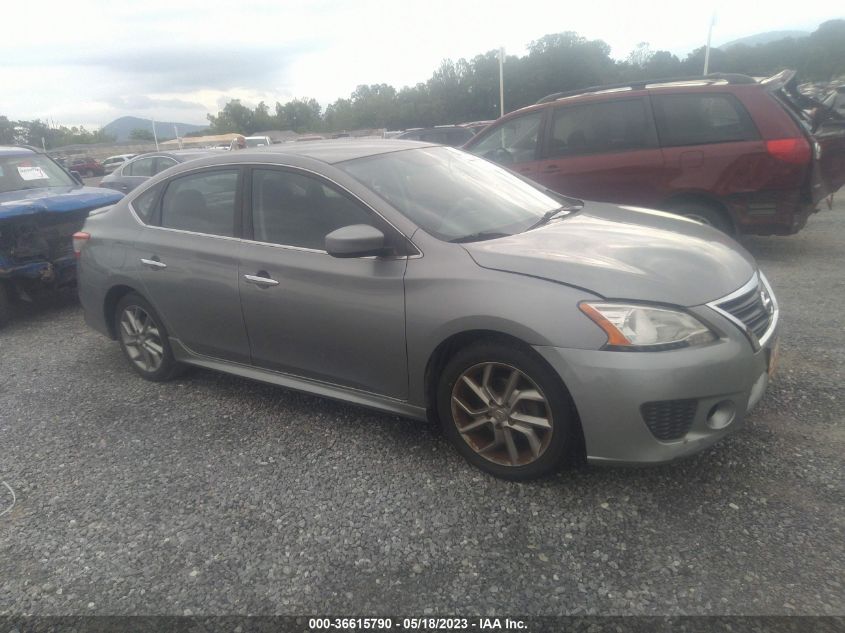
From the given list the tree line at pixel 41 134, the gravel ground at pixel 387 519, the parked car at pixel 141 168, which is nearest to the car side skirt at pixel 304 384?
the gravel ground at pixel 387 519

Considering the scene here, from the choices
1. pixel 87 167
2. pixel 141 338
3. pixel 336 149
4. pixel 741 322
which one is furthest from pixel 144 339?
pixel 87 167

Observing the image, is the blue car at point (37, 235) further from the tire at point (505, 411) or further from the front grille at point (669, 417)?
the front grille at point (669, 417)

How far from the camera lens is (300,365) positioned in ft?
11.2

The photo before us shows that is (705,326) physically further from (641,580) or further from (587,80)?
(587,80)

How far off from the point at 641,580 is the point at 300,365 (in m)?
2.04

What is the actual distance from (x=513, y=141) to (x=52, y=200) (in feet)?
16.3

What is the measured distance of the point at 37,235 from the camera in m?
5.93

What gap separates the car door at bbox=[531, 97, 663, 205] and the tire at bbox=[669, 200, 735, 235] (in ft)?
0.88

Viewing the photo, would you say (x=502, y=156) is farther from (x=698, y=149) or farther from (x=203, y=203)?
(x=203, y=203)

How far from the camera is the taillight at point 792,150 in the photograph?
5.50 meters

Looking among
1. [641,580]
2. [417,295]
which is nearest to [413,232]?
[417,295]

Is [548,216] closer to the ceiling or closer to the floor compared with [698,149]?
closer to the floor

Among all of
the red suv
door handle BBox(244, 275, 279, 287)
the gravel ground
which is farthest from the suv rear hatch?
door handle BBox(244, 275, 279, 287)

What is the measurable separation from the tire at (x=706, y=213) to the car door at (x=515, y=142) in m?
1.59
